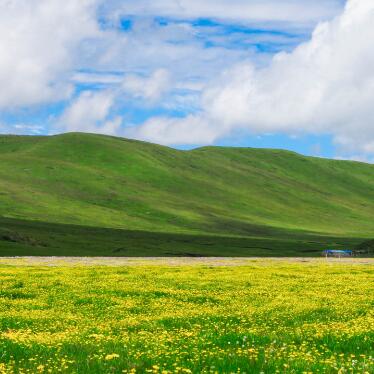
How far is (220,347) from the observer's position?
1675 centimetres

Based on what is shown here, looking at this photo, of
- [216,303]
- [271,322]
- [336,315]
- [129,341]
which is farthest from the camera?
[216,303]

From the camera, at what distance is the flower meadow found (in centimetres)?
1423

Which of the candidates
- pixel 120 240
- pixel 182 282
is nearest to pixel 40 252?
pixel 120 240

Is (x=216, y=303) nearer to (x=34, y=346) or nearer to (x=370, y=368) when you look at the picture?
(x=34, y=346)

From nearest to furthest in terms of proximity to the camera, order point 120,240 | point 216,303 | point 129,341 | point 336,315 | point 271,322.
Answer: point 129,341, point 271,322, point 336,315, point 216,303, point 120,240

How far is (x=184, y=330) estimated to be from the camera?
20078 millimetres

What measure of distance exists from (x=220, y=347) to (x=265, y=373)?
11.9 feet

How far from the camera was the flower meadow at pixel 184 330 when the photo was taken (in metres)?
14.2

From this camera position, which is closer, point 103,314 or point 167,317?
point 167,317

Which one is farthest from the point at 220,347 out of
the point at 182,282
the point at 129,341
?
the point at 182,282

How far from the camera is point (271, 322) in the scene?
22.0m

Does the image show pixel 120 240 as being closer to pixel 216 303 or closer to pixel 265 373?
pixel 216 303

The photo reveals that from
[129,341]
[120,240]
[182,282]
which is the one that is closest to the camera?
[129,341]

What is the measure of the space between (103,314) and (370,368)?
44.0 ft
